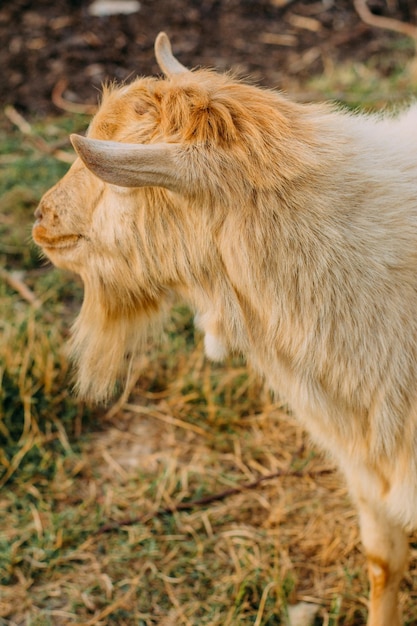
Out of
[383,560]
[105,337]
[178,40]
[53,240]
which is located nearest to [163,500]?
[105,337]

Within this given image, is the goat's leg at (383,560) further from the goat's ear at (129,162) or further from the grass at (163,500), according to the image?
the goat's ear at (129,162)

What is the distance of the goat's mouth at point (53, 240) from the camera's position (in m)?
2.78

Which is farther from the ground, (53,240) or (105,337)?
(53,240)

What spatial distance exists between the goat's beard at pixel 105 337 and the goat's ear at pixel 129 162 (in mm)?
777

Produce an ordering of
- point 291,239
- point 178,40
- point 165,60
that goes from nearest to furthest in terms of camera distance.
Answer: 1. point 291,239
2. point 165,60
3. point 178,40

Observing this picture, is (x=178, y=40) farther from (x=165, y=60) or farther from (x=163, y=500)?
(x=163, y=500)

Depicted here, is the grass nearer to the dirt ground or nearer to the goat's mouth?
the goat's mouth

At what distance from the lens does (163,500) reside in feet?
11.9

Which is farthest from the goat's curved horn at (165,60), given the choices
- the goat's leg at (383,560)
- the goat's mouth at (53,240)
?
the goat's leg at (383,560)

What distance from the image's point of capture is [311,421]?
2.60m

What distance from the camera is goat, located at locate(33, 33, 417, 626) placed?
2.30 m

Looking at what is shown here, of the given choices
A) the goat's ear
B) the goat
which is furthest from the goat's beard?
the goat's ear

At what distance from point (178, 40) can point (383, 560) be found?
524cm

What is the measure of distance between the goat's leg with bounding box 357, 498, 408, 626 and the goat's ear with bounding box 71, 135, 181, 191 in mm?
1367
